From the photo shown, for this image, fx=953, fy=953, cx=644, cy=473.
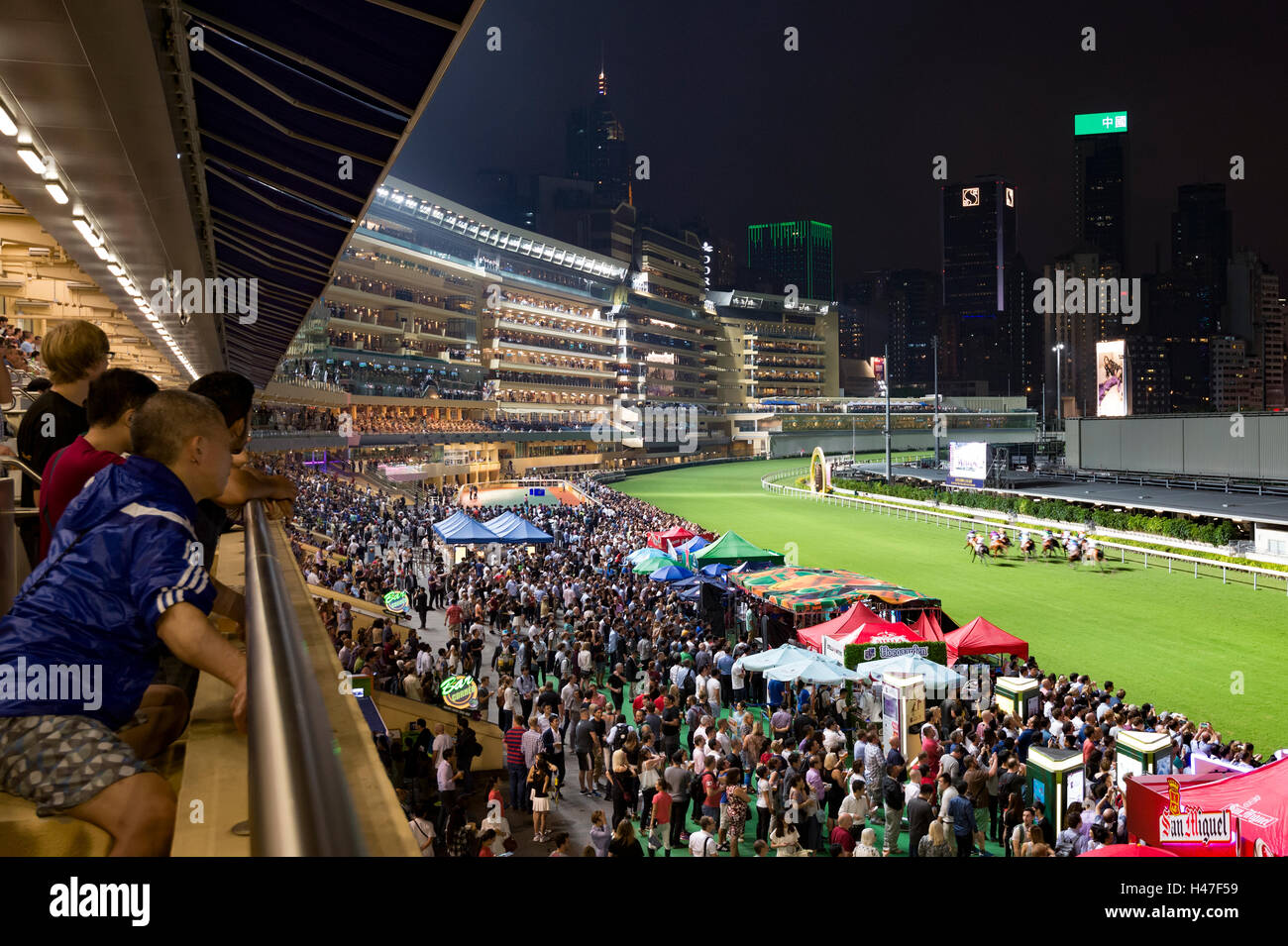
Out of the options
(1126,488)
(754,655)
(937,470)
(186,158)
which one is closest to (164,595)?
(186,158)

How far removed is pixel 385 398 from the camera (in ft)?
213

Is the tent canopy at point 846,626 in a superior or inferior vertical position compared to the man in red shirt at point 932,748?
superior

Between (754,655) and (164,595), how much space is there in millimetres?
13293

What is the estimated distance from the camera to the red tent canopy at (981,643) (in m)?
15.4

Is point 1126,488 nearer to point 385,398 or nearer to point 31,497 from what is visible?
point 385,398

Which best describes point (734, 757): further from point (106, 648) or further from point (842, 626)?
point (106, 648)

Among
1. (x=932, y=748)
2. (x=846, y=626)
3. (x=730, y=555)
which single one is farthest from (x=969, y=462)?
(x=932, y=748)

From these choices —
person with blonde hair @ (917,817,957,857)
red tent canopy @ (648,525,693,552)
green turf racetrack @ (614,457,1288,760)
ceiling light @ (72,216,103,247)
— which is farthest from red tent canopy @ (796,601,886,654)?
red tent canopy @ (648,525,693,552)

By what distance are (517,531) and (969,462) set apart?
104ft

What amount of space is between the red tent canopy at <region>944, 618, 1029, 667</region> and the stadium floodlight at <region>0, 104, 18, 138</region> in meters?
14.3

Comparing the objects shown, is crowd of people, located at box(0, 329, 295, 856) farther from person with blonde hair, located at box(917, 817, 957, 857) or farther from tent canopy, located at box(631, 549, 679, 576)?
tent canopy, located at box(631, 549, 679, 576)

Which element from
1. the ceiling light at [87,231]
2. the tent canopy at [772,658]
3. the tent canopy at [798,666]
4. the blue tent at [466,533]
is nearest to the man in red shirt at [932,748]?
the tent canopy at [798,666]

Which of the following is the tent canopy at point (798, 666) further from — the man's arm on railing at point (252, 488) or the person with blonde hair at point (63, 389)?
the person with blonde hair at point (63, 389)

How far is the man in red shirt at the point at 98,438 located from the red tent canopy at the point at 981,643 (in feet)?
47.6
